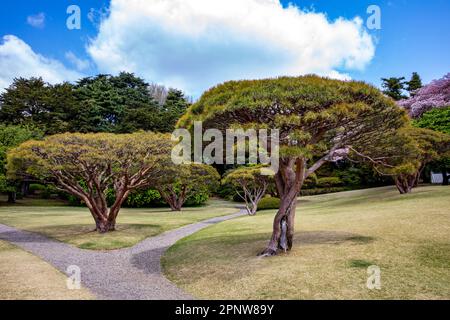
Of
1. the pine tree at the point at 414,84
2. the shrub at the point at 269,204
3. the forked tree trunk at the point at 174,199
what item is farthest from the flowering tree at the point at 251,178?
the pine tree at the point at 414,84

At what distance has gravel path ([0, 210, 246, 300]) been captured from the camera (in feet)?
24.2

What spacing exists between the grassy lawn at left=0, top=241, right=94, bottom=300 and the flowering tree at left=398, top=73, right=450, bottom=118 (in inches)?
1398

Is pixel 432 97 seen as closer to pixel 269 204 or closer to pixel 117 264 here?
pixel 269 204

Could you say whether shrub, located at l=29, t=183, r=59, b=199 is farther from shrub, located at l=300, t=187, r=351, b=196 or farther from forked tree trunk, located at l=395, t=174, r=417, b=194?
forked tree trunk, located at l=395, t=174, r=417, b=194

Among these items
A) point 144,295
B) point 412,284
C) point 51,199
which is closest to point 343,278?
point 412,284

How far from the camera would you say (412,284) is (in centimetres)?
692

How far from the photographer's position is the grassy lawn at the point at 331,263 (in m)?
6.93

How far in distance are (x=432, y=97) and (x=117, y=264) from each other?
116ft

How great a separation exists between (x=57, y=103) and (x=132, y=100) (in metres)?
11.7

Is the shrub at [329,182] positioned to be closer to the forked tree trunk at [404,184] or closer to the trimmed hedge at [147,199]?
the trimmed hedge at [147,199]

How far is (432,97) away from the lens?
33.1 metres

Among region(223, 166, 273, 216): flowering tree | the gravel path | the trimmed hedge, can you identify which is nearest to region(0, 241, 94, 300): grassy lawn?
the gravel path

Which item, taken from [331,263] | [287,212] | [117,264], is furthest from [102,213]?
[331,263]
